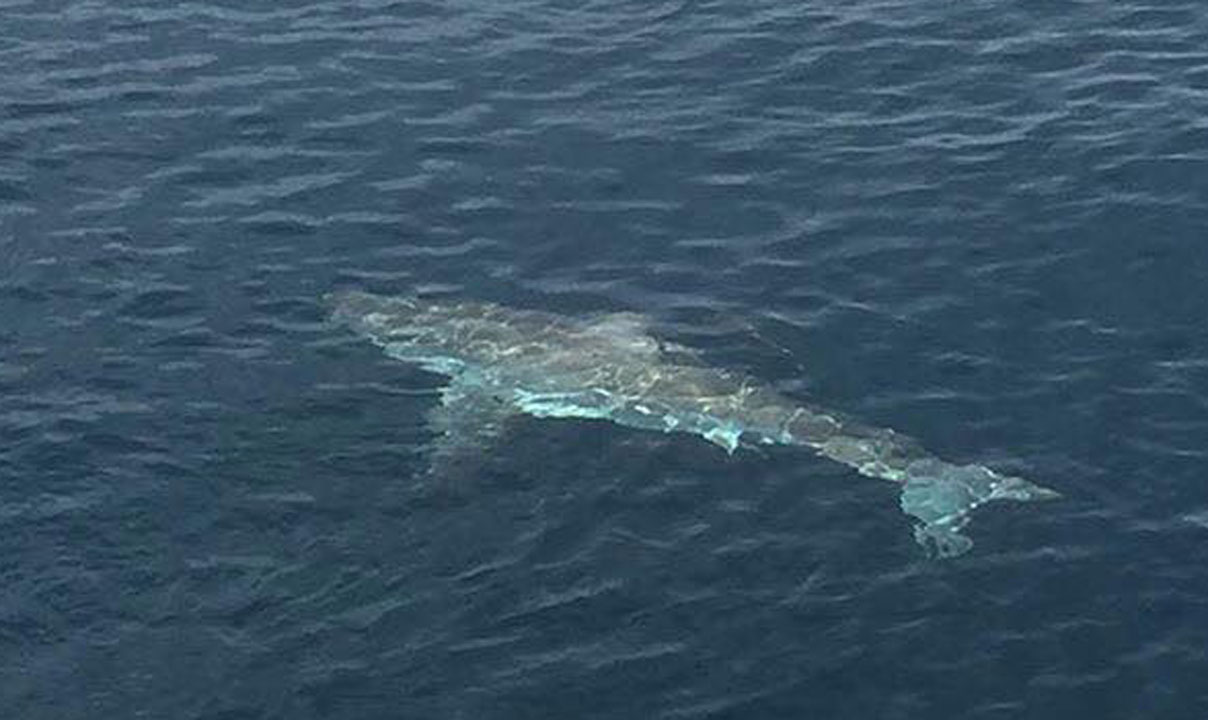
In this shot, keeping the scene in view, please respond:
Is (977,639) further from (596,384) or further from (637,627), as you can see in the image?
(596,384)

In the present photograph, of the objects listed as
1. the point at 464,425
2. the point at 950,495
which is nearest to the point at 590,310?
the point at 464,425

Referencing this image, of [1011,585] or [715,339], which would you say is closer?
[1011,585]

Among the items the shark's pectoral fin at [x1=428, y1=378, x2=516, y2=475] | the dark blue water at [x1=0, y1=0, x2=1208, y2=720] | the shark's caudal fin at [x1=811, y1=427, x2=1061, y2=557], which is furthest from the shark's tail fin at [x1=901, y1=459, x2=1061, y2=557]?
the shark's pectoral fin at [x1=428, y1=378, x2=516, y2=475]

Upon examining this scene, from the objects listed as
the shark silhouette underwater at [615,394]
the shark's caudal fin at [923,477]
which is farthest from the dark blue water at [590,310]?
the shark silhouette underwater at [615,394]

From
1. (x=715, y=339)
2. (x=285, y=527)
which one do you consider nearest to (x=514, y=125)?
(x=715, y=339)

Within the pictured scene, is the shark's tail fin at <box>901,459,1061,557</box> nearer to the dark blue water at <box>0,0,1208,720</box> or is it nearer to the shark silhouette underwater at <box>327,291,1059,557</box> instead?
the shark silhouette underwater at <box>327,291,1059,557</box>

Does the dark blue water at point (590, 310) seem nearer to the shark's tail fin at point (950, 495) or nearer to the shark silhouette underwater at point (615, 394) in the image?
the shark's tail fin at point (950, 495)
